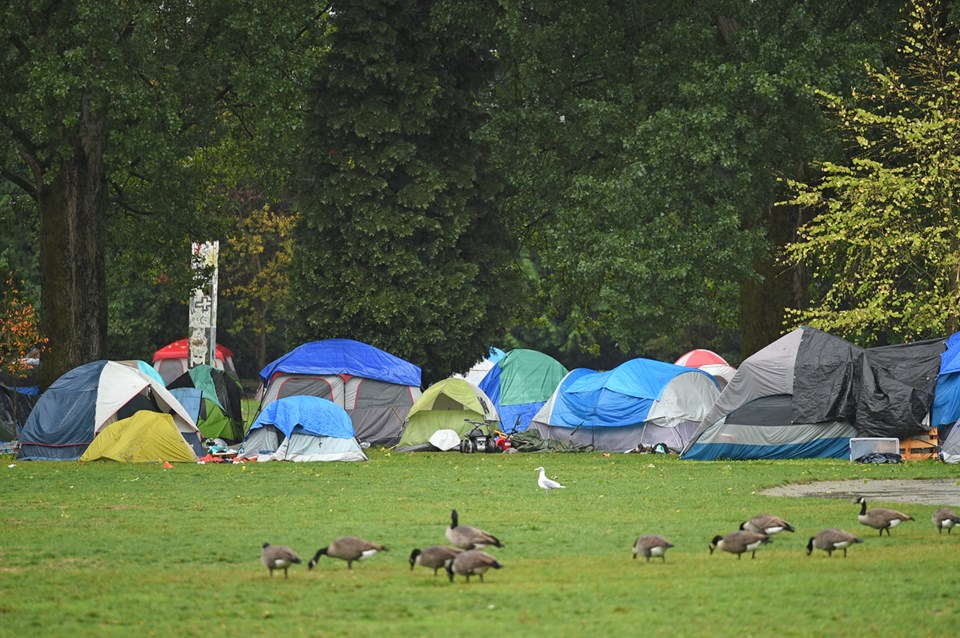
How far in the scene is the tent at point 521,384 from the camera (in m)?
36.0

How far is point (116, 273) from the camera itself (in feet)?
125

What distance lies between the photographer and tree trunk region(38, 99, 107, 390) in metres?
29.6

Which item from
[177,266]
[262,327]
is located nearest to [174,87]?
[177,266]

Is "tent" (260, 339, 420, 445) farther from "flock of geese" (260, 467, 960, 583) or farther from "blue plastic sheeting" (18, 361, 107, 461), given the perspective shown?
"flock of geese" (260, 467, 960, 583)

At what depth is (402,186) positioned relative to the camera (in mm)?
34250

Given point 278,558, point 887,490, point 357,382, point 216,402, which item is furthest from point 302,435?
point 278,558

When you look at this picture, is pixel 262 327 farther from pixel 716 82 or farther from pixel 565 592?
pixel 565 592

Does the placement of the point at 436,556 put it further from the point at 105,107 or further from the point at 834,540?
the point at 105,107

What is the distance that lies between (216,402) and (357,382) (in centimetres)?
429

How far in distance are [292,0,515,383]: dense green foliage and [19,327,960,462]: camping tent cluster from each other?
174 centimetres

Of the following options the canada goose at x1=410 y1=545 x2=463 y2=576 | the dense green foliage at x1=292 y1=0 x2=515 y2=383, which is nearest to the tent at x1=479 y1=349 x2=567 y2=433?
the dense green foliage at x1=292 y1=0 x2=515 y2=383

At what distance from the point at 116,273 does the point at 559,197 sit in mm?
13515

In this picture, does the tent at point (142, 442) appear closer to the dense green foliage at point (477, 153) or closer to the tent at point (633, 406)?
the dense green foliage at point (477, 153)

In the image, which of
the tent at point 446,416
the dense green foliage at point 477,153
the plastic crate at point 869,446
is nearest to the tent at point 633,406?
the dense green foliage at point 477,153
